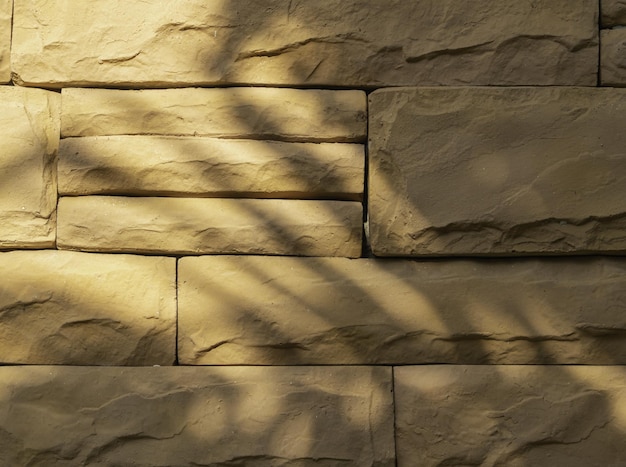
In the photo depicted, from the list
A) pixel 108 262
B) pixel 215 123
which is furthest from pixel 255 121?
pixel 108 262

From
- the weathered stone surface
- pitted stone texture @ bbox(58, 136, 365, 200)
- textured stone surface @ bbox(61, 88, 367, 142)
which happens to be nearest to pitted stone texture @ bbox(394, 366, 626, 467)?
pitted stone texture @ bbox(58, 136, 365, 200)

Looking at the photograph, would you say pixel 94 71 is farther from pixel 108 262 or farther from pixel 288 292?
pixel 288 292

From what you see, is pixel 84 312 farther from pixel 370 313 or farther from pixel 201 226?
pixel 370 313

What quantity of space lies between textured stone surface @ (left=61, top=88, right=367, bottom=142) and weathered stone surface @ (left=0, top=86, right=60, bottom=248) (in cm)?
8

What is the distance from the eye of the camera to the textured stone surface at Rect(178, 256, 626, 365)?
6.72 ft

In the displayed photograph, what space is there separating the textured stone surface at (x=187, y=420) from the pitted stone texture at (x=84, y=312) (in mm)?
57

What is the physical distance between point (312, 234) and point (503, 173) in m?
0.56

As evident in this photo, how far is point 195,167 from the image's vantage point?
205cm

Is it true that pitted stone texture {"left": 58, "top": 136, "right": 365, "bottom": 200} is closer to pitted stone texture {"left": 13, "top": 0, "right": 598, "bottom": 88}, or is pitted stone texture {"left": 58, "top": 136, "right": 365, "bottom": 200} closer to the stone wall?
the stone wall

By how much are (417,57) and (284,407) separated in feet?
3.42

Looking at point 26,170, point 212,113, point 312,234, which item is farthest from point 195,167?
point 26,170

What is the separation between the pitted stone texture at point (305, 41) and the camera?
208 cm

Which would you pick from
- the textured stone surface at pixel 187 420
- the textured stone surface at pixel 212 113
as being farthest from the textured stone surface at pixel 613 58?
the textured stone surface at pixel 187 420

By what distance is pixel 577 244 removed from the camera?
6.75 feet
